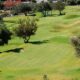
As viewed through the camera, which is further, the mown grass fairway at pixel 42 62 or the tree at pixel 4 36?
the tree at pixel 4 36

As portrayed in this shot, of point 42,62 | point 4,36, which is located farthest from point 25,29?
point 42,62

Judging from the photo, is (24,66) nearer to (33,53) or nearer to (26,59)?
(26,59)

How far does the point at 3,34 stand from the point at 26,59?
47.7 ft

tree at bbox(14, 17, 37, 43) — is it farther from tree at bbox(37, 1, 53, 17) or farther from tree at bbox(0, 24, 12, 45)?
tree at bbox(37, 1, 53, 17)

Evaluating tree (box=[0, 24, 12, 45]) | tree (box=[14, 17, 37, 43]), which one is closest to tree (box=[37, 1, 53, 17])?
tree (box=[14, 17, 37, 43])

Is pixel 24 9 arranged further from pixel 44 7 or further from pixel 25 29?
pixel 25 29

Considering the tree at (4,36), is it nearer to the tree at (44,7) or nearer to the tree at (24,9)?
the tree at (44,7)

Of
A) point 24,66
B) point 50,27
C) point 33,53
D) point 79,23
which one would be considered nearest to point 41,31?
point 50,27

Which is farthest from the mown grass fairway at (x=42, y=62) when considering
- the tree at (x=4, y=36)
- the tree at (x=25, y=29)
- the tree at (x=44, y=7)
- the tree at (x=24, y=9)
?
the tree at (x=24, y=9)

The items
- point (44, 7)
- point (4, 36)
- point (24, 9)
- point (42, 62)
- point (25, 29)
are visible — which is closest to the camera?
point (42, 62)

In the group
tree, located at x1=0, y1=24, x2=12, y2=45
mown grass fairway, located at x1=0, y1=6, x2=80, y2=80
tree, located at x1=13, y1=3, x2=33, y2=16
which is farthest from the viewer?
tree, located at x1=13, y1=3, x2=33, y2=16

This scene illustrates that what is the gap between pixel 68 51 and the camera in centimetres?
5806

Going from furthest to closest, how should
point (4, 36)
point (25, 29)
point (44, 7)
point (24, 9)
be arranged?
point (24, 9) → point (44, 7) → point (25, 29) → point (4, 36)

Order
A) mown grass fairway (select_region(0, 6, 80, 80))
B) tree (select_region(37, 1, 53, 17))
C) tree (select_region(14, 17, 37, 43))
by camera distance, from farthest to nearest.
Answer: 1. tree (select_region(37, 1, 53, 17))
2. tree (select_region(14, 17, 37, 43))
3. mown grass fairway (select_region(0, 6, 80, 80))
